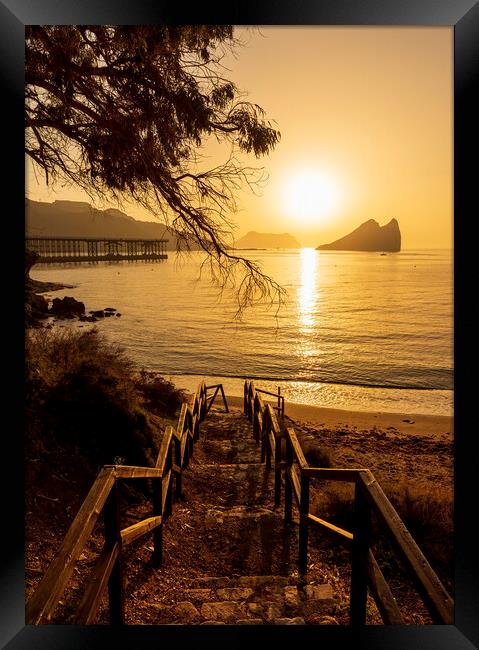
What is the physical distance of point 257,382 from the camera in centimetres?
1411

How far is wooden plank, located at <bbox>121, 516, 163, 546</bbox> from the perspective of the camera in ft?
7.07

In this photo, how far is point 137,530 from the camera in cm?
236

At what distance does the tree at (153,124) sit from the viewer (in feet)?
12.9

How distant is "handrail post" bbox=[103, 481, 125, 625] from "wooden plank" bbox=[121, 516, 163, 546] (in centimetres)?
9

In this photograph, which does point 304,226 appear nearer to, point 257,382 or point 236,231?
point 236,231

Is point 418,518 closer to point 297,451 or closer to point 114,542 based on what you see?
point 297,451

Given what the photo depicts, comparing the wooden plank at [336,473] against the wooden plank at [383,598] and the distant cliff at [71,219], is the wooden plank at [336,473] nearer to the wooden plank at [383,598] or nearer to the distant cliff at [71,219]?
the wooden plank at [383,598]

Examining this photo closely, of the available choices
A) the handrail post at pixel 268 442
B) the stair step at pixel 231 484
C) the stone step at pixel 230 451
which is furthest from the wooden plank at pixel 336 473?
the stone step at pixel 230 451

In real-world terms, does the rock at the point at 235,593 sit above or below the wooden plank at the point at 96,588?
below

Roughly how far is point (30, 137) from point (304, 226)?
10.7ft

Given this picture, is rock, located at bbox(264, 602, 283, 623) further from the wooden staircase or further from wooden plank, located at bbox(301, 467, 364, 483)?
wooden plank, located at bbox(301, 467, 364, 483)

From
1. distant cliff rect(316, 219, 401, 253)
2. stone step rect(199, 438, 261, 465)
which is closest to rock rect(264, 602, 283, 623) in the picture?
stone step rect(199, 438, 261, 465)
